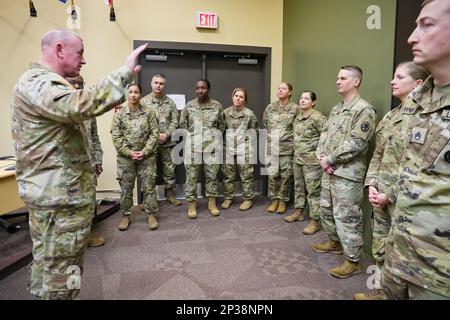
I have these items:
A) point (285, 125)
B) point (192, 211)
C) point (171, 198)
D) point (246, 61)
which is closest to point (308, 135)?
point (285, 125)

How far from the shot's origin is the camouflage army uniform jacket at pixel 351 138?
1975 mm

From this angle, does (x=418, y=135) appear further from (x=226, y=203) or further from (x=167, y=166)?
(x=167, y=166)

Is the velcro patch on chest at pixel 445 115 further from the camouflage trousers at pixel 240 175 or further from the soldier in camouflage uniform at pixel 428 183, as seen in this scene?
the camouflage trousers at pixel 240 175

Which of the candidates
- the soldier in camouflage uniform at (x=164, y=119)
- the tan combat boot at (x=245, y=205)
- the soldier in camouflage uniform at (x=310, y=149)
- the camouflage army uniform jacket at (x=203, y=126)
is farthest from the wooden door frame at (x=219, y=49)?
the tan combat boot at (x=245, y=205)

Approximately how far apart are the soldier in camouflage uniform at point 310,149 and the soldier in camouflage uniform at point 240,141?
63cm

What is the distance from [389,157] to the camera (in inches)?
61.4

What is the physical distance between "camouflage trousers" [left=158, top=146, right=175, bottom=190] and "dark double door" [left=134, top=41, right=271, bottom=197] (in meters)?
0.23

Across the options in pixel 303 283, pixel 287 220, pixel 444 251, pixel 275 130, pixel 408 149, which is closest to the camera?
pixel 444 251

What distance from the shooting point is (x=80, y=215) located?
4.29ft

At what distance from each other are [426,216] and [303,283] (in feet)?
4.30

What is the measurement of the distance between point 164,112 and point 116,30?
3.81ft

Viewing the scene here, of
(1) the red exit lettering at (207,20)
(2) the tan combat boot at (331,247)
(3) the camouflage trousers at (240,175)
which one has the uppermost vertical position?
(1) the red exit lettering at (207,20)
